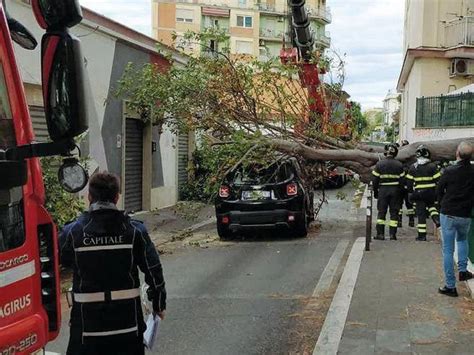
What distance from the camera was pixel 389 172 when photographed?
39.1ft

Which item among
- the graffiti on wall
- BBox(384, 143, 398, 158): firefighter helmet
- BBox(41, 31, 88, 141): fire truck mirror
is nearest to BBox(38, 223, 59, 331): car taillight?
BBox(41, 31, 88, 141): fire truck mirror

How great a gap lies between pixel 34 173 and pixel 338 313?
4481 millimetres

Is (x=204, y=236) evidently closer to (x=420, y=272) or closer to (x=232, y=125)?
(x=232, y=125)

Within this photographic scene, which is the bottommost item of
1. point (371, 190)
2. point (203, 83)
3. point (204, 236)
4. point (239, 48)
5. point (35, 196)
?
point (204, 236)

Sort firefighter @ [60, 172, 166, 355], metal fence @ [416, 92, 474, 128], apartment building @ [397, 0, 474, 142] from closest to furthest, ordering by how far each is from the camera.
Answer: firefighter @ [60, 172, 166, 355]
metal fence @ [416, 92, 474, 128]
apartment building @ [397, 0, 474, 142]

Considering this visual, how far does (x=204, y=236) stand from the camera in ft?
A: 43.1

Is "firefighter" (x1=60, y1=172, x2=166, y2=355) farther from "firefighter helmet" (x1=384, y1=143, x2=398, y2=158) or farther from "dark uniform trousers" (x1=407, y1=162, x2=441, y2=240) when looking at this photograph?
"firefighter helmet" (x1=384, y1=143, x2=398, y2=158)

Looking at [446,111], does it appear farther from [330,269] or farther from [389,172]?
[330,269]

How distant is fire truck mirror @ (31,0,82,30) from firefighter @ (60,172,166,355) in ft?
4.78

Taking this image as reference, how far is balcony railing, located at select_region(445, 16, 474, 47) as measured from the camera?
975 inches

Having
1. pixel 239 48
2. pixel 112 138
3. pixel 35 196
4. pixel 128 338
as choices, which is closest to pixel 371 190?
pixel 112 138

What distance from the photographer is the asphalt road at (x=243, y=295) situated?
19.4ft

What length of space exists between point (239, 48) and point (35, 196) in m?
77.1

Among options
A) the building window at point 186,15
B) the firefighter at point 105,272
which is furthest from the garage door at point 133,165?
the building window at point 186,15
